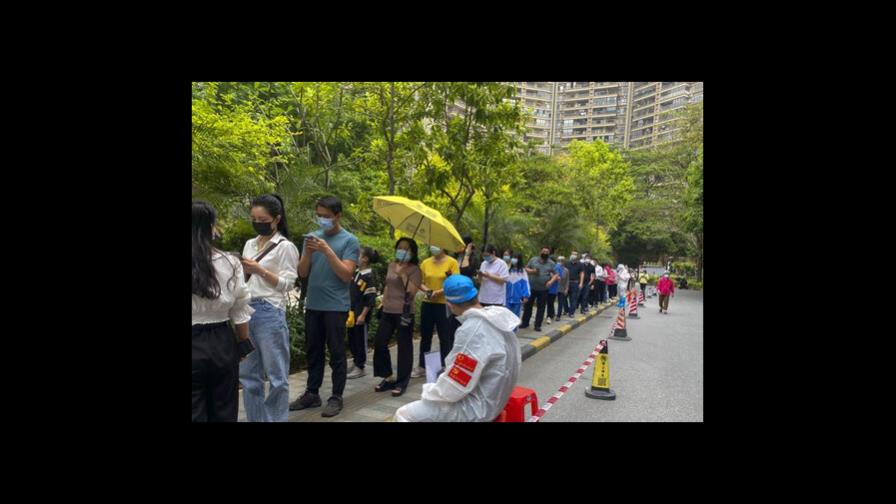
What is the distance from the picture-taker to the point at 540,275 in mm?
10758

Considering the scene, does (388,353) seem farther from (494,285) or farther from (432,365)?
(494,285)

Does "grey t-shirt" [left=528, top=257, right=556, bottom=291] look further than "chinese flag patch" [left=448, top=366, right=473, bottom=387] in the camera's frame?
Yes

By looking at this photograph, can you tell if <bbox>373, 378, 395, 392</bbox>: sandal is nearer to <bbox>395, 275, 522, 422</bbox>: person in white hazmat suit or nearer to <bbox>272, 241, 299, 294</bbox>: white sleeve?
<bbox>272, 241, 299, 294</bbox>: white sleeve

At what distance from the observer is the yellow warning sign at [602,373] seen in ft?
19.0

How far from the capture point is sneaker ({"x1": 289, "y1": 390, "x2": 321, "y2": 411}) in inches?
179

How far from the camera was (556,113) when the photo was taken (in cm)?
10088

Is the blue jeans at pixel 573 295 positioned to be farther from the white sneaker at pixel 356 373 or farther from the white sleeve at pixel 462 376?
the white sleeve at pixel 462 376

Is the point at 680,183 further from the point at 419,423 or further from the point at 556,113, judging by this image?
the point at 556,113

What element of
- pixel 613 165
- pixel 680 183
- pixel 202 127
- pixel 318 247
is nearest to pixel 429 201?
pixel 202 127

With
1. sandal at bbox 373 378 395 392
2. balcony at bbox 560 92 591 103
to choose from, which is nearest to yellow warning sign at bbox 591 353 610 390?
sandal at bbox 373 378 395 392

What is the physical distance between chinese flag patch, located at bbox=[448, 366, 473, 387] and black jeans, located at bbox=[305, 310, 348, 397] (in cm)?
192

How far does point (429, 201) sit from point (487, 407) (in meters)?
8.08

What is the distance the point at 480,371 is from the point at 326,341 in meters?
2.29

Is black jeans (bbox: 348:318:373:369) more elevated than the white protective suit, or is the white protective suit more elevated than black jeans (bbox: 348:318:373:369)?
the white protective suit
